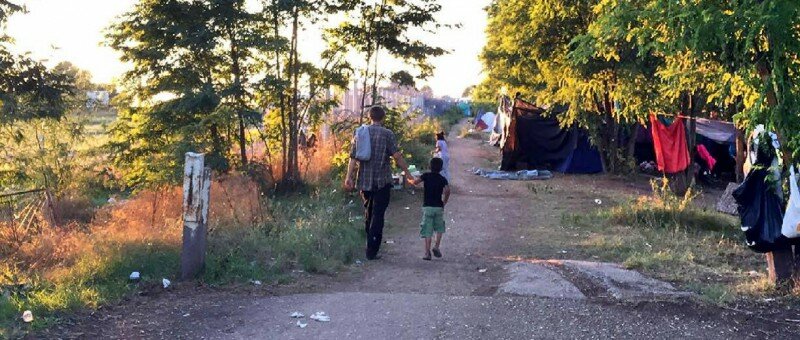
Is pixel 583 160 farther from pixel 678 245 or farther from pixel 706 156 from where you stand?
pixel 678 245

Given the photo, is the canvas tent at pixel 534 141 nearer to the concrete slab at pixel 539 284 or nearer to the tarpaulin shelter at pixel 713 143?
the tarpaulin shelter at pixel 713 143

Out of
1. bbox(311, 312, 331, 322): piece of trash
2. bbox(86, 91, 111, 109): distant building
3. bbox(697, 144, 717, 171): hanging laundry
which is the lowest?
bbox(311, 312, 331, 322): piece of trash

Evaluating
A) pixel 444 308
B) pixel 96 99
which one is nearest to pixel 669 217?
pixel 444 308

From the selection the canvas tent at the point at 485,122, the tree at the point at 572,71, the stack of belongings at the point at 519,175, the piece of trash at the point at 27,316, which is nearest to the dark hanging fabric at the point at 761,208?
the tree at the point at 572,71

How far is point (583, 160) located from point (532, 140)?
176cm

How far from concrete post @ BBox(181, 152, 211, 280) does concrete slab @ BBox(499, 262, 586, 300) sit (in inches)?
114

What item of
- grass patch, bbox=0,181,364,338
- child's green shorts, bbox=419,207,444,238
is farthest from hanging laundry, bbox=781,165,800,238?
grass patch, bbox=0,181,364,338

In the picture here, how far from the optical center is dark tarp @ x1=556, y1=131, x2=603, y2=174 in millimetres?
23578

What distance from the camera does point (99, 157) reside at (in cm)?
1467

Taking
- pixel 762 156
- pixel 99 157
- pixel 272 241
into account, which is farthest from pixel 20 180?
pixel 762 156

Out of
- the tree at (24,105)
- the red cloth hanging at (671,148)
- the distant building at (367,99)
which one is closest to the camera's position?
the tree at (24,105)

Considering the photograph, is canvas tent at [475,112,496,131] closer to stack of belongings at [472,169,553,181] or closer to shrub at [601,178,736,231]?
stack of belongings at [472,169,553,181]

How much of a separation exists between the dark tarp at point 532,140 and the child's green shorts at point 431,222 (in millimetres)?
15168

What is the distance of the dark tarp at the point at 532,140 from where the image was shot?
24.1m
